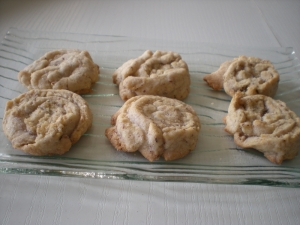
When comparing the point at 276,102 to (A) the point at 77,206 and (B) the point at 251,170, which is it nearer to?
(B) the point at 251,170

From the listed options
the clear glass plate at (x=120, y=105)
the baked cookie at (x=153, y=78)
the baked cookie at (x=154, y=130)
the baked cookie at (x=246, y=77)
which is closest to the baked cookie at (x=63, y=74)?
the clear glass plate at (x=120, y=105)

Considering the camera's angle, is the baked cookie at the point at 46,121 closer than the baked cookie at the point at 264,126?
Yes

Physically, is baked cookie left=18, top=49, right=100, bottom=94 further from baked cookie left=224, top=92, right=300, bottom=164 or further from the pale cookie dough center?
baked cookie left=224, top=92, right=300, bottom=164

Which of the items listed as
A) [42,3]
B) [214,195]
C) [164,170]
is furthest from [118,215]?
[42,3]

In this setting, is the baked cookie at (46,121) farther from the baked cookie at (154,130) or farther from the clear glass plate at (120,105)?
the baked cookie at (154,130)

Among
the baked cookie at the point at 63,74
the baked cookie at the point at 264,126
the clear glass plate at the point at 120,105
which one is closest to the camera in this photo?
the clear glass plate at the point at 120,105

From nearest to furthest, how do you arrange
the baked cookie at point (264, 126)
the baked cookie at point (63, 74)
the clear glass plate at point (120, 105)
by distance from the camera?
1. the clear glass plate at point (120, 105)
2. the baked cookie at point (264, 126)
3. the baked cookie at point (63, 74)

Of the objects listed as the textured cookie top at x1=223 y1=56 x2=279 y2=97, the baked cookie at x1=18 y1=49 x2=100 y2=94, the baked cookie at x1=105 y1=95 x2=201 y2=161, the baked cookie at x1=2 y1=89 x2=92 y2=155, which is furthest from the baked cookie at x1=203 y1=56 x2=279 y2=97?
the baked cookie at x1=2 y1=89 x2=92 y2=155
